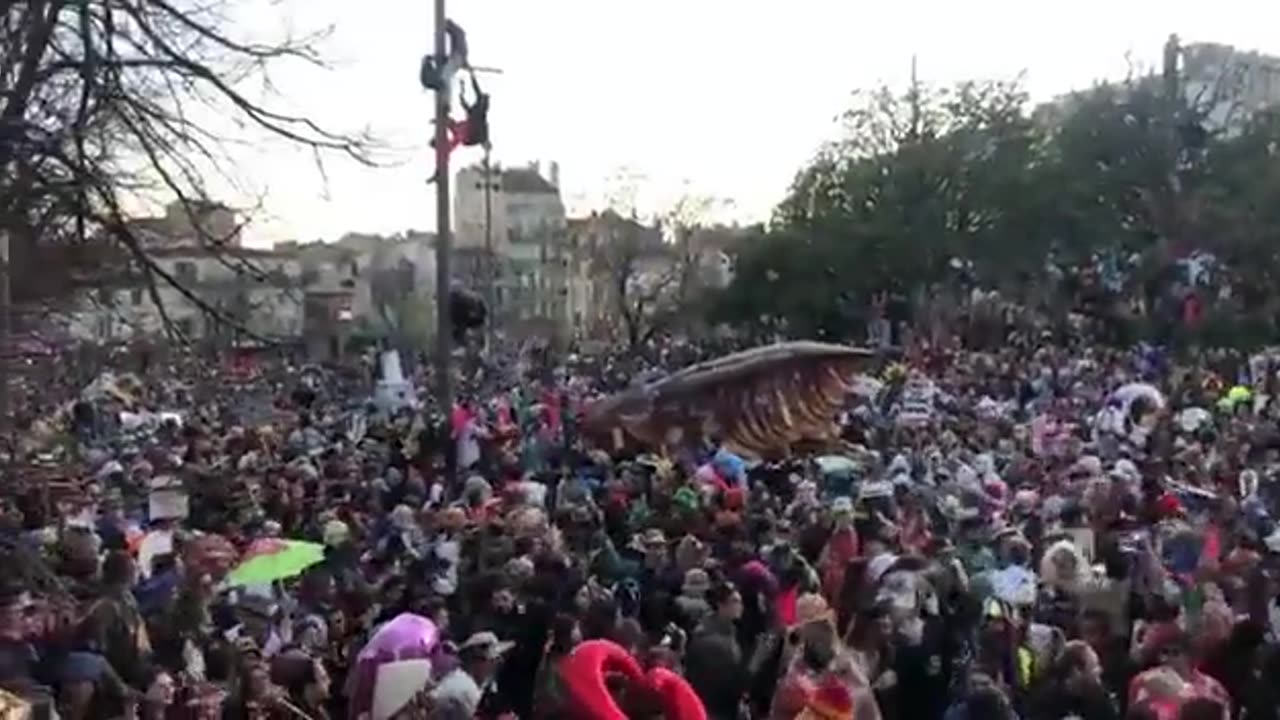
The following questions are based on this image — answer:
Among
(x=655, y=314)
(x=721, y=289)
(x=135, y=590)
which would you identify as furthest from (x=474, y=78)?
(x=655, y=314)

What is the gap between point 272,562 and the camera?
12.0 metres

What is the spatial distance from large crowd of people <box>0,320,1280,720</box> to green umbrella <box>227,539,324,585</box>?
2 centimetres

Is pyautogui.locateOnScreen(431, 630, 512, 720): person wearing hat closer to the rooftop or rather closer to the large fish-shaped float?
the large fish-shaped float

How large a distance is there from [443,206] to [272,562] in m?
11.1

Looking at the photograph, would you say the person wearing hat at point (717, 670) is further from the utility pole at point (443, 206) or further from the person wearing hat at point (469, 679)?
the utility pole at point (443, 206)

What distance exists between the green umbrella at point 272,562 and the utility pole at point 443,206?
28.7 feet

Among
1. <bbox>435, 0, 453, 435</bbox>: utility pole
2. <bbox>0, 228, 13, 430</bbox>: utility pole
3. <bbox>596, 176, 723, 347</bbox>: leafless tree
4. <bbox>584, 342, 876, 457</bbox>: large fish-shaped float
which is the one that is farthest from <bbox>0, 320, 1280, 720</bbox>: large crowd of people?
<bbox>596, 176, 723, 347</bbox>: leafless tree

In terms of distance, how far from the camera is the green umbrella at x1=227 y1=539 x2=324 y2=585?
38.6ft

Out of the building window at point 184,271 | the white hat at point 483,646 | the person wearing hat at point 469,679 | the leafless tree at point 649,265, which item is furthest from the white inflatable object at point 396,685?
the leafless tree at point 649,265

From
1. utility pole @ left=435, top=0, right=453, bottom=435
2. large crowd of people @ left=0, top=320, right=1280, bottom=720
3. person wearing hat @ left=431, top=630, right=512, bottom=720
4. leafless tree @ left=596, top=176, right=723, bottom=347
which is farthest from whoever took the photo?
leafless tree @ left=596, top=176, right=723, bottom=347

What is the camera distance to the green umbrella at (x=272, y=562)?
38.6 ft

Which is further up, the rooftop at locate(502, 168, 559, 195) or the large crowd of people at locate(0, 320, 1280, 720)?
the rooftop at locate(502, 168, 559, 195)

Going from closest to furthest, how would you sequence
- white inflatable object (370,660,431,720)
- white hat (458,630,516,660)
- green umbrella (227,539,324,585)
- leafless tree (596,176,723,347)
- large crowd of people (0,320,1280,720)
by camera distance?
large crowd of people (0,320,1280,720) → white inflatable object (370,660,431,720) → white hat (458,630,516,660) → green umbrella (227,539,324,585) → leafless tree (596,176,723,347)

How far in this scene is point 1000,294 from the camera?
63250 mm
